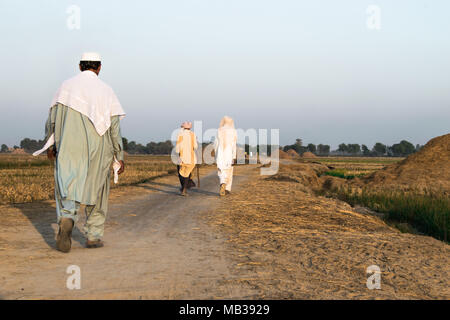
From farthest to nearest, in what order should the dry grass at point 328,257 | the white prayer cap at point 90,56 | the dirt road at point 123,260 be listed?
1. the white prayer cap at point 90,56
2. the dry grass at point 328,257
3. the dirt road at point 123,260

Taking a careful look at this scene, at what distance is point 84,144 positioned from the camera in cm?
504

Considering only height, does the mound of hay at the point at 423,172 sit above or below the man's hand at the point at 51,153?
below

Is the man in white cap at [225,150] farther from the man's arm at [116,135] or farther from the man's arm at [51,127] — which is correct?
the man's arm at [51,127]

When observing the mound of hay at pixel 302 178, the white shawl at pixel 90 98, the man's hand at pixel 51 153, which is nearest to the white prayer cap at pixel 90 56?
the white shawl at pixel 90 98

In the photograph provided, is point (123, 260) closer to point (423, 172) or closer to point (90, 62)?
point (90, 62)

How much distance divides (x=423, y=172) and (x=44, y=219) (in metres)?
17.0

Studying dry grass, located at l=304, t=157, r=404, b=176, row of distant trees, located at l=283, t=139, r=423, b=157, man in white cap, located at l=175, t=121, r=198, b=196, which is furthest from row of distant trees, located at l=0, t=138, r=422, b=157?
man in white cap, located at l=175, t=121, r=198, b=196

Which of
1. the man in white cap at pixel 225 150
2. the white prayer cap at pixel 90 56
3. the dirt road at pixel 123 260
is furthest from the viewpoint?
the man in white cap at pixel 225 150

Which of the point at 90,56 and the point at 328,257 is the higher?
the point at 90,56

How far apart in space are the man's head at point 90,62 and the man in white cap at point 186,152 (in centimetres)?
714

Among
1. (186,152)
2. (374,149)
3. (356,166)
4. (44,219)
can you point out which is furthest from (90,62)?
(374,149)

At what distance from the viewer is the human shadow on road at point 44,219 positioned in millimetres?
5867
